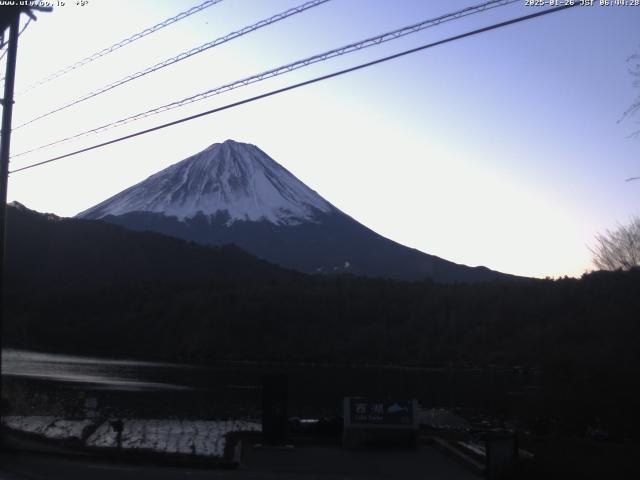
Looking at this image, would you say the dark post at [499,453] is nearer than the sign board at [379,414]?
Yes

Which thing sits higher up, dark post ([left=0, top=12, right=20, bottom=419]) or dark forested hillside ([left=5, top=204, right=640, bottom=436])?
dark forested hillside ([left=5, top=204, right=640, bottom=436])

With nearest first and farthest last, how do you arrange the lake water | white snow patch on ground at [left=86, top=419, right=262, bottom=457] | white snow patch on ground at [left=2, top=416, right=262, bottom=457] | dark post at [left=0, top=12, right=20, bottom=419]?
dark post at [left=0, top=12, right=20, bottom=419], white snow patch on ground at [left=86, top=419, right=262, bottom=457], white snow patch on ground at [left=2, top=416, right=262, bottom=457], the lake water

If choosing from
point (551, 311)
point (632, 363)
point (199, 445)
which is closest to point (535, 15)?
point (199, 445)

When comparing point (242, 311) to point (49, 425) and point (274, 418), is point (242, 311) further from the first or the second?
point (274, 418)

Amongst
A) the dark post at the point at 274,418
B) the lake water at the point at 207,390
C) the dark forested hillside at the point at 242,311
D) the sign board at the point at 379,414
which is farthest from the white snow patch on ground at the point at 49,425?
the dark forested hillside at the point at 242,311

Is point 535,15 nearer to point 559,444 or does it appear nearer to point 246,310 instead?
point 559,444

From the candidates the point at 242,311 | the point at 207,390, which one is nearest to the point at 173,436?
the point at 207,390

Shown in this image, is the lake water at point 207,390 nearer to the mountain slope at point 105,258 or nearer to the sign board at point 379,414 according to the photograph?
the sign board at point 379,414

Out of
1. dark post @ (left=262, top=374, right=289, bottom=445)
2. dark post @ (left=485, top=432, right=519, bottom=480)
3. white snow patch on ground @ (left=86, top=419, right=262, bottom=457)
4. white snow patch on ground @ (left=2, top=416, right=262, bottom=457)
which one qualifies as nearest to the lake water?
white snow patch on ground @ (left=2, top=416, right=262, bottom=457)

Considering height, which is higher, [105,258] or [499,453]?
[105,258]

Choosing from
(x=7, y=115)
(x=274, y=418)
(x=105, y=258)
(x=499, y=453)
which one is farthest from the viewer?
(x=105, y=258)

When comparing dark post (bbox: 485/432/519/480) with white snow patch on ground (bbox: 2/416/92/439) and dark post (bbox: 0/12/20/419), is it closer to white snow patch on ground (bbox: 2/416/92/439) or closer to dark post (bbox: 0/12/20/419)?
dark post (bbox: 0/12/20/419)
